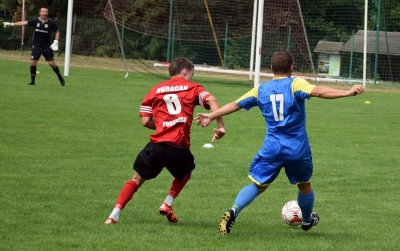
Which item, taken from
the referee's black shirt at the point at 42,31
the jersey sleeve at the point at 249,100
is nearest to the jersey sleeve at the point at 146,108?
the jersey sleeve at the point at 249,100

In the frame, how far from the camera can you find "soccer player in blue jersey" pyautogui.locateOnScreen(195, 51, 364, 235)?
6367 millimetres

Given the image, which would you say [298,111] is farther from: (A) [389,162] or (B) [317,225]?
(A) [389,162]

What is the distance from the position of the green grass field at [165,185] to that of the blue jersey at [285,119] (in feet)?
2.37

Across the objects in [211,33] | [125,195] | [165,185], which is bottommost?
[165,185]

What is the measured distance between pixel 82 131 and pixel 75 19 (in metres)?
27.0

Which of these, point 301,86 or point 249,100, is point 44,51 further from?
point 301,86

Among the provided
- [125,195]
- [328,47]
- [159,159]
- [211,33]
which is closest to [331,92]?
[159,159]

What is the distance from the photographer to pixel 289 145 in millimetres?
6375

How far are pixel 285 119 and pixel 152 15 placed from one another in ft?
90.5

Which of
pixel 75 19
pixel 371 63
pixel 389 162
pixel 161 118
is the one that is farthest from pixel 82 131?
pixel 75 19

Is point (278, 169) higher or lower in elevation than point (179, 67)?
lower

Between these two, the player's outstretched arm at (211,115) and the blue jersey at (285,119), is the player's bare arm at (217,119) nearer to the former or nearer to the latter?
the player's outstretched arm at (211,115)

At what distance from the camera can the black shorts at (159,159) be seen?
6.74 meters

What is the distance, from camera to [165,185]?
8969 mm
